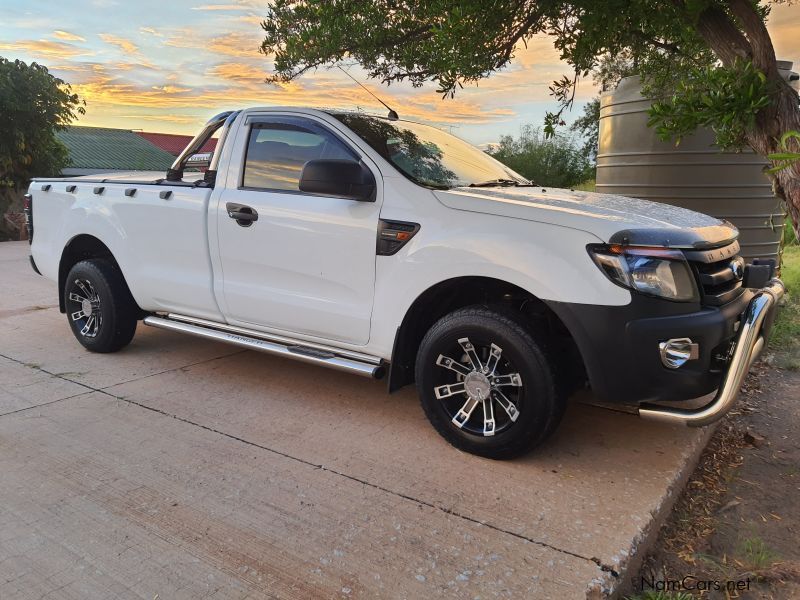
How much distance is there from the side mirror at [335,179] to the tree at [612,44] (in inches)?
46.4

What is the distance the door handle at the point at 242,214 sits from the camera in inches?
165

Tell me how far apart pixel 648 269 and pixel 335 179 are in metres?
1.74

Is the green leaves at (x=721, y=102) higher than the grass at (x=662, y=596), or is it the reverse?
the green leaves at (x=721, y=102)

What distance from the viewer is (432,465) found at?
3455mm

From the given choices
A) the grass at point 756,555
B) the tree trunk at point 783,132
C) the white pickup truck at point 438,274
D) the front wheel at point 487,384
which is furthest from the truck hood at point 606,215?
the grass at point 756,555

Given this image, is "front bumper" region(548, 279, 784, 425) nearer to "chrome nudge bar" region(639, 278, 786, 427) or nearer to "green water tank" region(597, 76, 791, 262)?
"chrome nudge bar" region(639, 278, 786, 427)

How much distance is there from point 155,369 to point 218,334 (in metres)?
0.89

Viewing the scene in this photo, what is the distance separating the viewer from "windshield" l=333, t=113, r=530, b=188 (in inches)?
→ 154

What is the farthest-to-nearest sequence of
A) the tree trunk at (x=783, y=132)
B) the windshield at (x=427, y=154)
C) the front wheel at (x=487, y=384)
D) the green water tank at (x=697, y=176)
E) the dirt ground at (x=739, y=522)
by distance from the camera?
1. the green water tank at (x=697, y=176)
2. the windshield at (x=427, y=154)
3. the tree trunk at (x=783, y=132)
4. the front wheel at (x=487, y=384)
5. the dirt ground at (x=739, y=522)

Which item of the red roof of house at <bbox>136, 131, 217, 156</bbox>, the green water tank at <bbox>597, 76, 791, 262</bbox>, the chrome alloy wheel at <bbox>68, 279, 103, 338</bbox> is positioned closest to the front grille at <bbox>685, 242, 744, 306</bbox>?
the green water tank at <bbox>597, 76, 791, 262</bbox>

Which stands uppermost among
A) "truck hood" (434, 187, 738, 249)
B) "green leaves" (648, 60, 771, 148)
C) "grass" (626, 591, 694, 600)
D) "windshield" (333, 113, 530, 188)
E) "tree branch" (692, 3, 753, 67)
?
"tree branch" (692, 3, 753, 67)

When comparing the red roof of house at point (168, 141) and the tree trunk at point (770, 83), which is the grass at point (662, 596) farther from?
the red roof of house at point (168, 141)

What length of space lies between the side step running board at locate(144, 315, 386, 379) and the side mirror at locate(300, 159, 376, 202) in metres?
1.00

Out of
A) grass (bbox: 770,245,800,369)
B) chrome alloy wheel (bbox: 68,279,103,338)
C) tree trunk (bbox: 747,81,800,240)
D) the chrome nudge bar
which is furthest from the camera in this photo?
grass (bbox: 770,245,800,369)
